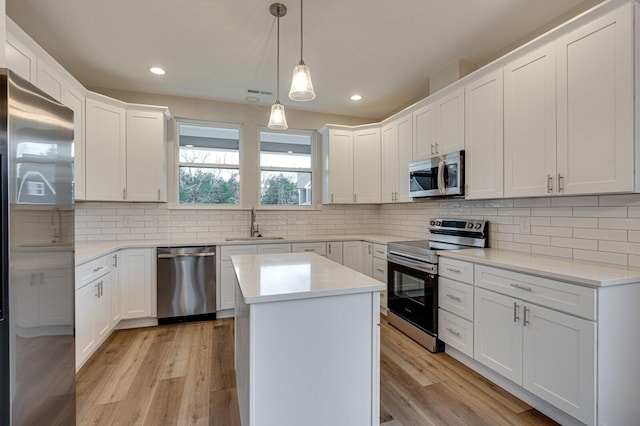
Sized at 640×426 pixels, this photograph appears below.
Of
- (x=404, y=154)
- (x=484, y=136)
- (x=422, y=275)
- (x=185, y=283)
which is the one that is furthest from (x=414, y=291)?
(x=185, y=283)

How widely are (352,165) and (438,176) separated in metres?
1.50

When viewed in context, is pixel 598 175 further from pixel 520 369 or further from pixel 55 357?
pixel 55 357

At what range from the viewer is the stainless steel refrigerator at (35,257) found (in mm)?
1028

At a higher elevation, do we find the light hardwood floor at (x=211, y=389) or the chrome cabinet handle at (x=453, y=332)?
the chrome cabinet handle at (x=453, y=332)

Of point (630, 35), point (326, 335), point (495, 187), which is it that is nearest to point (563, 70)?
point (630, 35)

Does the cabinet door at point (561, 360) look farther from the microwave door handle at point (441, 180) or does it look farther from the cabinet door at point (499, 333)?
the microwave door handle at point (441, 180)

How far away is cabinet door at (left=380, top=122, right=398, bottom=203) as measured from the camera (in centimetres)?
394

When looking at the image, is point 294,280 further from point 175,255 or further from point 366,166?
point 366,166

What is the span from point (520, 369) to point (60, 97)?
407 centimetres

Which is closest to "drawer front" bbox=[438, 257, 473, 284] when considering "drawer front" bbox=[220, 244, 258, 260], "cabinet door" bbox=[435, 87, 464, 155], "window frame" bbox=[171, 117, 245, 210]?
"cabinet door" bbox=[435, 87, 464, 155]

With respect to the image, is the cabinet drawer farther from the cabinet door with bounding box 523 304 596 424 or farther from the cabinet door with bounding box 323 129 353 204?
the cabinet door with bounding box 523 304 596 424

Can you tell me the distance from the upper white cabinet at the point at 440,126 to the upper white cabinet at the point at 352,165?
0.85 meters

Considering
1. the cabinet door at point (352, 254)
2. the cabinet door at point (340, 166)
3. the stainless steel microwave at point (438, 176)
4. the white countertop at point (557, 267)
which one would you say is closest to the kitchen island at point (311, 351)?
the white countertop at point (557, 267)

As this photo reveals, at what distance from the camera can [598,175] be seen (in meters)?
1.87
